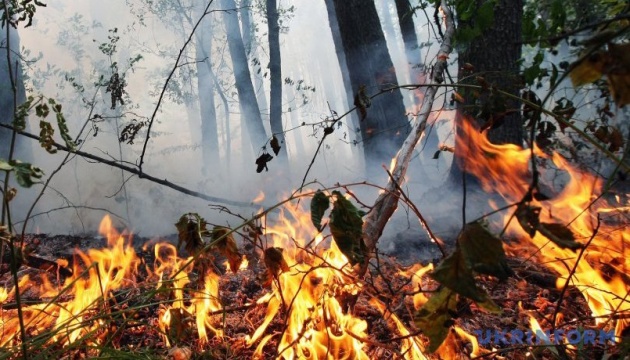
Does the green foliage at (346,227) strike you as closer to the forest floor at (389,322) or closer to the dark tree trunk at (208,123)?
the forest floor at (389,322)

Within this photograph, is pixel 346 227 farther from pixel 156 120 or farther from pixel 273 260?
pixel 156 120

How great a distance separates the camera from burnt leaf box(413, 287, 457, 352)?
3.19ft

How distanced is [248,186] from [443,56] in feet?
23.8

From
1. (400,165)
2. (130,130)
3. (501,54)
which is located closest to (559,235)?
(400,165)

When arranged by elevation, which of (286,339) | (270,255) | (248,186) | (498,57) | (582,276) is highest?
(498,57)

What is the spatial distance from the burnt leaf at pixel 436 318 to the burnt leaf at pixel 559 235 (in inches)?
11.1

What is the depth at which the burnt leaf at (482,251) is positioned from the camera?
77 centimetres

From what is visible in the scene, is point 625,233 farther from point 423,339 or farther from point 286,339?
point 286,339

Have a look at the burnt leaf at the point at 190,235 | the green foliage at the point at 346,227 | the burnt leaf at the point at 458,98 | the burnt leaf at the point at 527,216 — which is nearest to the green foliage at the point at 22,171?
the burnt leaf at the point at 190,235

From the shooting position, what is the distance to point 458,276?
2.53 ft

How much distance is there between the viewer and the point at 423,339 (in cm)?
188

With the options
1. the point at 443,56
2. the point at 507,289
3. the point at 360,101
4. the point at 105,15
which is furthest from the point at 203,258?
the point at 105,15

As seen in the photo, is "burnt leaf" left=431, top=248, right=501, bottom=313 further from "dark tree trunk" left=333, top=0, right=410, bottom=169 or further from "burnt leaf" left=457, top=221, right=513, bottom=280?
"dark tree trunk" left=333, top=0, right=410, bottom=169

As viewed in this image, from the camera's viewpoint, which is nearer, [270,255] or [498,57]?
[270,255]
